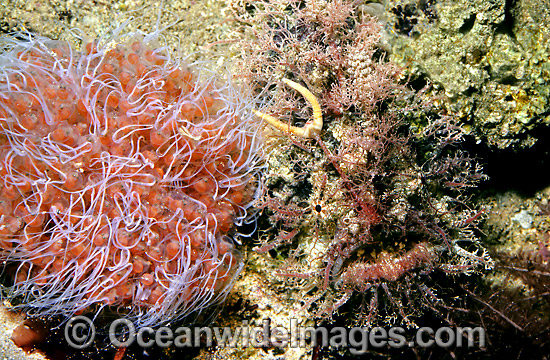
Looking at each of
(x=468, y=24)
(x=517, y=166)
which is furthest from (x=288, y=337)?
(x=468, y=24)

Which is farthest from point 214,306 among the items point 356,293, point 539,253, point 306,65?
point 539,253

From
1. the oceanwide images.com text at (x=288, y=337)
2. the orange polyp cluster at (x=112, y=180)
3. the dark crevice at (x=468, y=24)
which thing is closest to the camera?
the orange polyp cluster at (x=112, y=180)

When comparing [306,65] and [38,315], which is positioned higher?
[306,65]

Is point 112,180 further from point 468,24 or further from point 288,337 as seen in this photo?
point 468,24

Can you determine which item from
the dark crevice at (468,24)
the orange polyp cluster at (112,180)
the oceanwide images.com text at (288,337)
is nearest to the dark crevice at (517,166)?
the dark crevice at (468,24)

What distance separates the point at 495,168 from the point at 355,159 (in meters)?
1.60

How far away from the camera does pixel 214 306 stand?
9.60 feet

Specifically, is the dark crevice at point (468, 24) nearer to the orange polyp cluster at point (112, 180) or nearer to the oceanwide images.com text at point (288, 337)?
the orange polyp cluster at point (112, 180)

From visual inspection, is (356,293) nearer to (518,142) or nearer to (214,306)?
(214,306)

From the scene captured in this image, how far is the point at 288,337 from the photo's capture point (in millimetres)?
2955

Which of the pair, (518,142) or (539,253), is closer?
(518,142)

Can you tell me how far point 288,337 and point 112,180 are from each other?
1.93 metres

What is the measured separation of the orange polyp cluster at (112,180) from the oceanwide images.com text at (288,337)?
1.04 feet

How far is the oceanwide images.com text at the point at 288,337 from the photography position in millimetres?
2721
